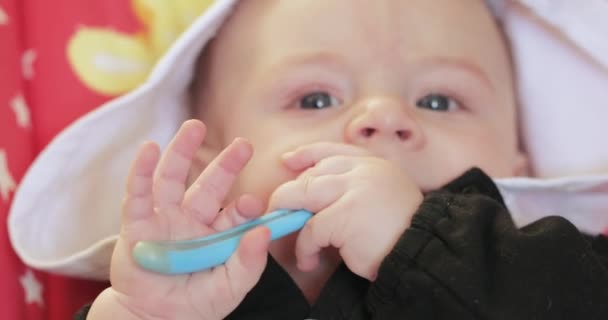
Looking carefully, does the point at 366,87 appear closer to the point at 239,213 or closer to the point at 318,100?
the point at 318,100

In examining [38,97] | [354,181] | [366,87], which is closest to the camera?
[354,181]

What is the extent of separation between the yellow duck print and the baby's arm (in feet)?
1.84

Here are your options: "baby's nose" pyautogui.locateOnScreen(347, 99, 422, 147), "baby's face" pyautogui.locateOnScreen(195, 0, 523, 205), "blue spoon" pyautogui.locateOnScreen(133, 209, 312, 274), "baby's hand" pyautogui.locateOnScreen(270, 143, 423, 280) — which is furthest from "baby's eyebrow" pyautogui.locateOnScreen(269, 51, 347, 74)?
"blue spoon" pyautogui.locateOnScreen(133, 209, 312, 274)

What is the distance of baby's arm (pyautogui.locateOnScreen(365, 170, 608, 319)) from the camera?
2.30ft

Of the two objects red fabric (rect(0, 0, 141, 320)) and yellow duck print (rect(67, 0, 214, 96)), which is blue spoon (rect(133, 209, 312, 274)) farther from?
yellow duck print (rect(67, 0, 214, 96))

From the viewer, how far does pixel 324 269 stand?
0.89m

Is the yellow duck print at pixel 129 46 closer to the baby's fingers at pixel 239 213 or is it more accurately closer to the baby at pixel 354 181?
the baby at pixel 354 181

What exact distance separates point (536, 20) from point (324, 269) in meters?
→ 0.55

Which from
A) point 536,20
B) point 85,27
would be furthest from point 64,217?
point 536,20

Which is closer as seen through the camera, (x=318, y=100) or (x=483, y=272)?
(x=483, y=272)

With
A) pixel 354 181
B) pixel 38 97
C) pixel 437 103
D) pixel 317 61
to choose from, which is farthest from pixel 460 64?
pixel 38 97

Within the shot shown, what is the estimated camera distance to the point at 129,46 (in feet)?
3.82

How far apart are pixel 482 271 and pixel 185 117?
58 centimetres

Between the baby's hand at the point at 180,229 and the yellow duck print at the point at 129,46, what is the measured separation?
1.45 ft
